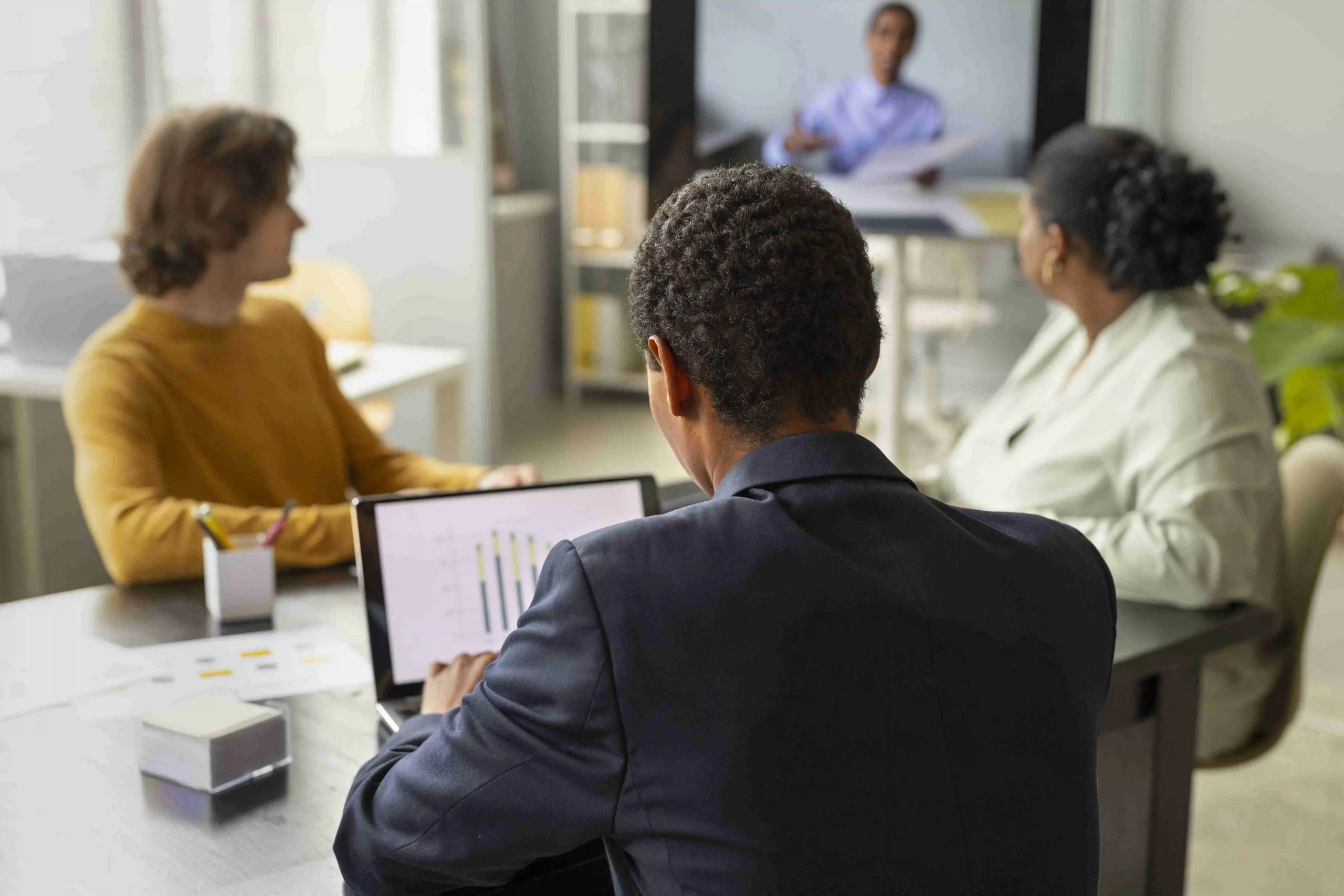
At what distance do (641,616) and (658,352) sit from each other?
0.21 meters

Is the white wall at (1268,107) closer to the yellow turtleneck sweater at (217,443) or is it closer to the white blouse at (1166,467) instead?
the white blouse at (1166,467)

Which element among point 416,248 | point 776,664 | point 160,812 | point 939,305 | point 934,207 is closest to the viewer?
point 776,664

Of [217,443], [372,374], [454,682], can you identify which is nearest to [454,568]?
[454,682]

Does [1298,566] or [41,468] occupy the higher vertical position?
[1298,566]

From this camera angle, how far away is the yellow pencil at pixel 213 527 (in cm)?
157

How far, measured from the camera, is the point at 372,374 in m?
3.15

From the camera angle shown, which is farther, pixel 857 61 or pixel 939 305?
pixel 939 305

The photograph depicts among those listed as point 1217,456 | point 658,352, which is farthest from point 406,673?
point 1217,456

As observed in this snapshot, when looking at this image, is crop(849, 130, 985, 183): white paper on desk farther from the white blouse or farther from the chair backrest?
the white blouse

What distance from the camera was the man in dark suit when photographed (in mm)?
790

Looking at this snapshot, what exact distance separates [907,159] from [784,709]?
3.47 metres

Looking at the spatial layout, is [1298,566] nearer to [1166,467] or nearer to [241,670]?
[1166,467]

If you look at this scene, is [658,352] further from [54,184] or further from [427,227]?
[427,227]

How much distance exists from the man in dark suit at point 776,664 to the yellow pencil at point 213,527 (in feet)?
2.43
